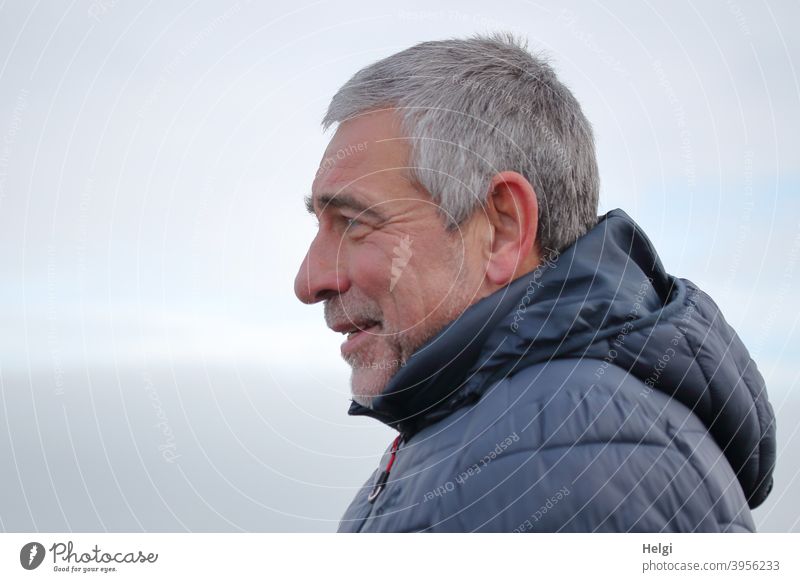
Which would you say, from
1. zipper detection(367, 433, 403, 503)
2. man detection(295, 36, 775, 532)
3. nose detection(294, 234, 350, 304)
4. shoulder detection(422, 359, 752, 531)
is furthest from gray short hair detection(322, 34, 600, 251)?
zipper detection(367, 433, 403, 503)

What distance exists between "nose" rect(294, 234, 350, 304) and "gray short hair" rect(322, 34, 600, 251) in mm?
299

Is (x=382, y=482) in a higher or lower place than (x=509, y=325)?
lower

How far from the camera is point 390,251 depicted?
76.7 inches

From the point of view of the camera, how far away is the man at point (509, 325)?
1.52m

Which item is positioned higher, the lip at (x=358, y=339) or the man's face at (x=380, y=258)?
the man's face at (x=380, y=258)

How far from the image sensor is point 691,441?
5.23 ft

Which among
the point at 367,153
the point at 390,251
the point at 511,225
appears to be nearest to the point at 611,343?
the point at 511,225

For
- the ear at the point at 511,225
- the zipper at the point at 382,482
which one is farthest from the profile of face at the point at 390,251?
the zipper at the point at 382,482

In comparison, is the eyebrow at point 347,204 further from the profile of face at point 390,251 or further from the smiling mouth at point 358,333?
the smiling mouth at point 358,333

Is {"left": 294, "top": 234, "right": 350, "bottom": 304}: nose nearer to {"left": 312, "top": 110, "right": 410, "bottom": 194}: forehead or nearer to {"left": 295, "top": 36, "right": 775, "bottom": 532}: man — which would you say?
{"left": 295, "top": 36, "right": 775, "bottom": 532}: man

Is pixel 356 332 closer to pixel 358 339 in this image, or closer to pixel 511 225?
pixel 358 339

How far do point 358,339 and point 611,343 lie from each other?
662 mm

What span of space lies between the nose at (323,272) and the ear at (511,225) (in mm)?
385
